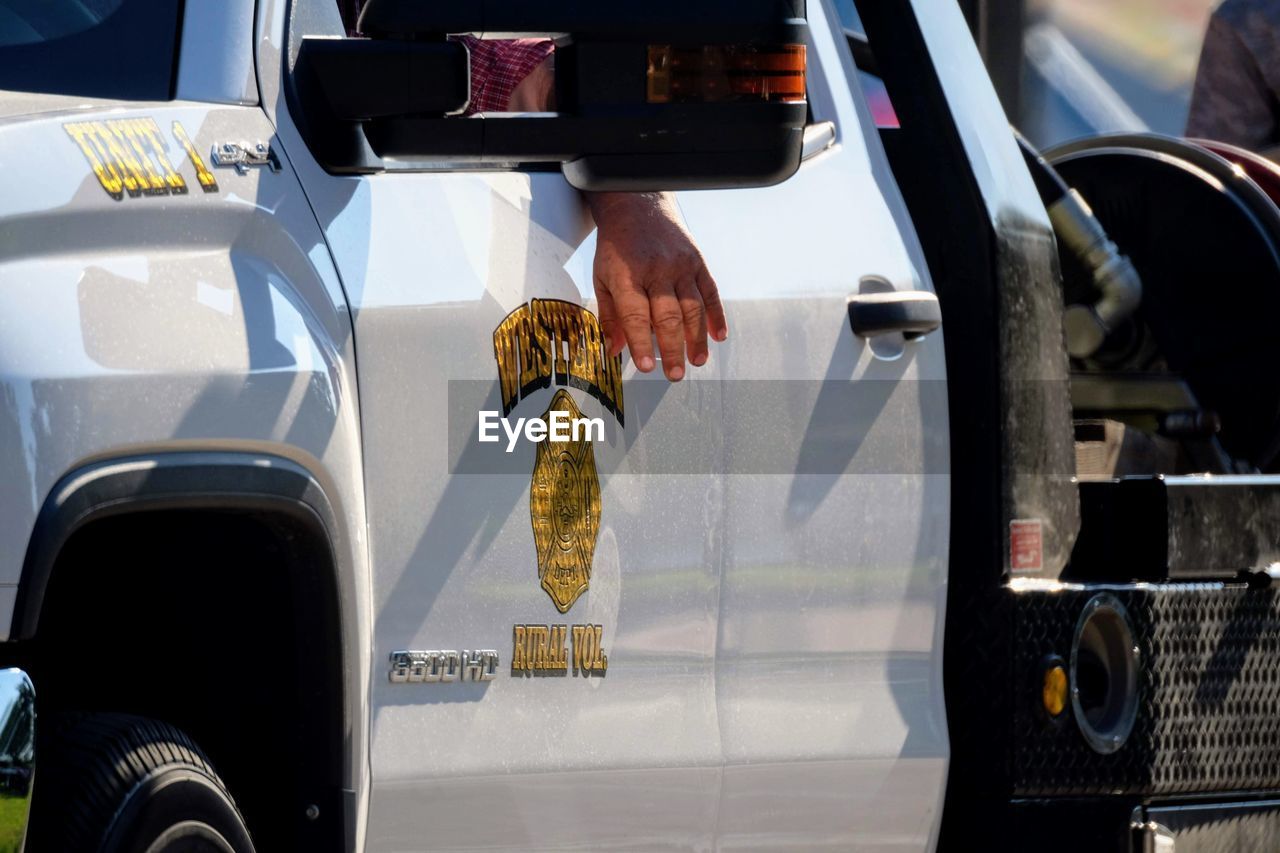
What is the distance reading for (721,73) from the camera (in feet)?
8.21

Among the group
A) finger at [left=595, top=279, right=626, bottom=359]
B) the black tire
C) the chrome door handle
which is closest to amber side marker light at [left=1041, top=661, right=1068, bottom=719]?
the chrome door handle

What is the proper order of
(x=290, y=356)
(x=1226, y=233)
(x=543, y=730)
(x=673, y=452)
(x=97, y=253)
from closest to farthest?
(x=97, y=253)
(x=290, y=356)
(x=543, y=730)
(x=673, y=452)
(x=1226, y=233)

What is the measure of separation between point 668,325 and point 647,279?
2.7 inches

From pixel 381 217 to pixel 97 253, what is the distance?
0.46m

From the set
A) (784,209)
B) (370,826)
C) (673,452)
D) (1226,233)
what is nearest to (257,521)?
(370,826)

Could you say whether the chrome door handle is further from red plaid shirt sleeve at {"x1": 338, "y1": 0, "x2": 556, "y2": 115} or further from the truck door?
red plaid shirt sleeve at {"x1": 338, "y1": 0, "x2": 556, "y2": 115}

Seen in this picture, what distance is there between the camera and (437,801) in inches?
109

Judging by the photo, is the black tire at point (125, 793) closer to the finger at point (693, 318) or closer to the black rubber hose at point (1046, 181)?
the finger at point (693, 318)

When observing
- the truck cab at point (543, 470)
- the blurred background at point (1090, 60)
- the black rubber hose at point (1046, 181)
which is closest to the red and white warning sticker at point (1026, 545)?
A: the truck cab at point (543, 470)

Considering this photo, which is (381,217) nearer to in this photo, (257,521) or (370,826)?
(257,521)

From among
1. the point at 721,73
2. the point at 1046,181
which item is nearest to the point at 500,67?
the point at 721,73

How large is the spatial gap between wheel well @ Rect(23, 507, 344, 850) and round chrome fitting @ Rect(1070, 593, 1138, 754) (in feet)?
4.72

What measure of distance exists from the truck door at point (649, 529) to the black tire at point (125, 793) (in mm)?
280

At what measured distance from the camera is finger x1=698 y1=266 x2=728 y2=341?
304 centimetres
